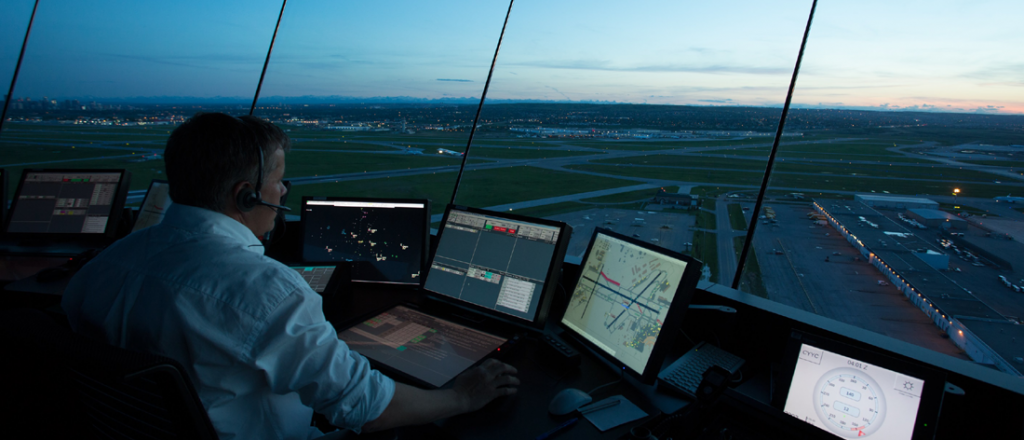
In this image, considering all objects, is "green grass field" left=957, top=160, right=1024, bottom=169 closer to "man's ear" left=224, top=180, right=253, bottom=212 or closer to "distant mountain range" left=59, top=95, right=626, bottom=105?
"distant mountain range" left=59, top=95, right=626, bottom=105

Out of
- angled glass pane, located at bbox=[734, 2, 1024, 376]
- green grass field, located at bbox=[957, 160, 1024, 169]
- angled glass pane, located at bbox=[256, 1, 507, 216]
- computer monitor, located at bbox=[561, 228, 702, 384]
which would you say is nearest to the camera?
computer monitor, located at bbox=[561, 228, 702, 384]

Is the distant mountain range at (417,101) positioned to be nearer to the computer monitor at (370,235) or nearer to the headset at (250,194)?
the computer monitor at (370,235)

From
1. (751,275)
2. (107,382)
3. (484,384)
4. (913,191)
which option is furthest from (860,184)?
(107,382)

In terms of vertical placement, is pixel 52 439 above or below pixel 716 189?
below

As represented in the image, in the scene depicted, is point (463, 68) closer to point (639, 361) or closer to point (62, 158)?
point (639, 361)

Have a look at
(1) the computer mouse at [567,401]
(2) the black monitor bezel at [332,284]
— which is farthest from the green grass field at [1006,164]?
(2) the black monitor bezel at [332,284]

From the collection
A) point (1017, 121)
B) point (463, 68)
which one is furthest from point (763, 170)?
point (463, 68)

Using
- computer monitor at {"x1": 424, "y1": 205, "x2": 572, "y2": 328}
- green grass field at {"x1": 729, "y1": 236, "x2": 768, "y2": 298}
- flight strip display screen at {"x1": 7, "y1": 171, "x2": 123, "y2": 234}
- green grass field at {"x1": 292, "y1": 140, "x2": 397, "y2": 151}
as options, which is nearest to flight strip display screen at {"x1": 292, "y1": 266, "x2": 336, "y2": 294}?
computer monitor at {"x1": 424, "y1": 205, "x2": 572, "y2": 328}
